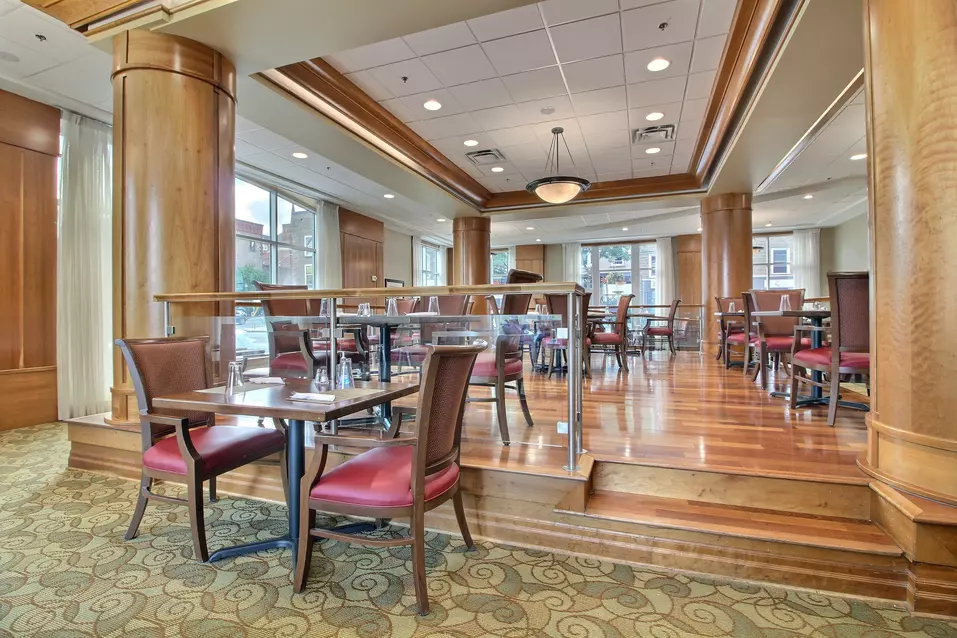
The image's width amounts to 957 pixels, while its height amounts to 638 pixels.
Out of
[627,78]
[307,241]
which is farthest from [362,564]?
[307,241]

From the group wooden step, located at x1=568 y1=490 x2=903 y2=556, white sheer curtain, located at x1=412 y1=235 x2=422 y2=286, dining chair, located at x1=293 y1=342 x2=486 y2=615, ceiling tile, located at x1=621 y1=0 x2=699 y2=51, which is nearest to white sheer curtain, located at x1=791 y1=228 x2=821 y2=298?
white sheer curtain, located at x1=412 y1=235 x2=422 y2=286

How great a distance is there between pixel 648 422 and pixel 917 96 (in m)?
2.25

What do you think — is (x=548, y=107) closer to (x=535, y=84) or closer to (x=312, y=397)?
(x=535, y=84)

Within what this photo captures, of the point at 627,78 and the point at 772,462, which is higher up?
the point at 627,78

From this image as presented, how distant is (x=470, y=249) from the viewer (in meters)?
9.70

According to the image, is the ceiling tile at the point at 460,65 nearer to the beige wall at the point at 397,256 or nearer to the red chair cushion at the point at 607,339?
the red chair cushion at the point at 607,339

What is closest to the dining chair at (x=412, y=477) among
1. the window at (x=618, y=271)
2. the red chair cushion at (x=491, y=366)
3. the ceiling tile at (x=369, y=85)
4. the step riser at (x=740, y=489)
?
the red chair cushion at (x=491, y=366)

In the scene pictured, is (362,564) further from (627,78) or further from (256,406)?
(627,78)

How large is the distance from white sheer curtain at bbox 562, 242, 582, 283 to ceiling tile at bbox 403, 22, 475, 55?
405 inches

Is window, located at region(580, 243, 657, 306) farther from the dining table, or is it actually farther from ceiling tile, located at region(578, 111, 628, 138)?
the dining table

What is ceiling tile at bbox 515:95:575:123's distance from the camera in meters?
5.32

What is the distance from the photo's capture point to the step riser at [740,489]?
7.01ft

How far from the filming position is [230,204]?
3.67 meters

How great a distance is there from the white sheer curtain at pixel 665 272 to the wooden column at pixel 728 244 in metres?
5.24
